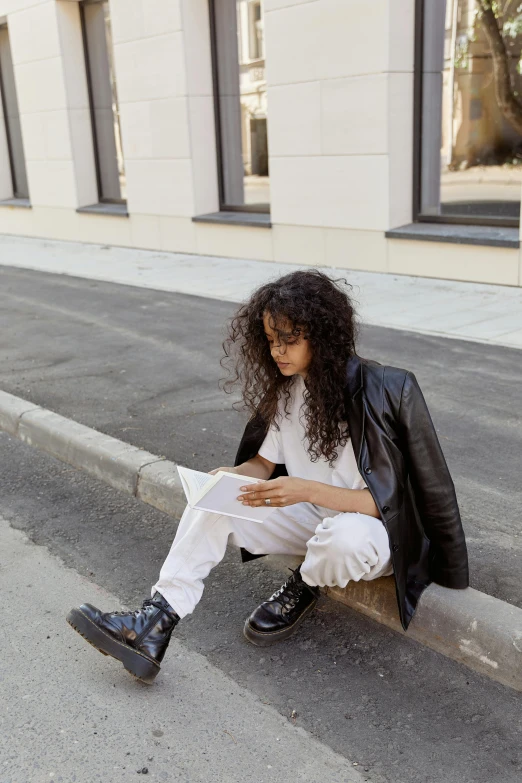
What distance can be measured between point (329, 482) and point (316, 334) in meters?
0.57

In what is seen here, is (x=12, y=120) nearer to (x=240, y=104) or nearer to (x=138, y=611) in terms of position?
(x=240, y=104)

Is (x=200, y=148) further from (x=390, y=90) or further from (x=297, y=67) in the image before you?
(x=390, y=90)

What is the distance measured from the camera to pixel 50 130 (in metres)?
16.0

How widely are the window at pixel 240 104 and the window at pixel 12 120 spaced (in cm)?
743

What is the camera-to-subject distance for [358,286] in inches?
295

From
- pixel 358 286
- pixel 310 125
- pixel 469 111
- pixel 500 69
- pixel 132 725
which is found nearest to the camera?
pixel 132 725

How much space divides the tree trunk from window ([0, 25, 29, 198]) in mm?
11887

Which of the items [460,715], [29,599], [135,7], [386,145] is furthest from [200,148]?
[460,715]

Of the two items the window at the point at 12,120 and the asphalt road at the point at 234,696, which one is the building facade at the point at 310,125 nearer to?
the window at the point at 12,120

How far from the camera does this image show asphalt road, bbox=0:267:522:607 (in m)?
4.10

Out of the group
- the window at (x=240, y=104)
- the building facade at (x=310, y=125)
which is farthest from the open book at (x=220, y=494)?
the window at (x=240, y=104)

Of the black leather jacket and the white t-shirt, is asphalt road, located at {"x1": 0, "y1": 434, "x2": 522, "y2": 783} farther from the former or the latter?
the white t-shirt

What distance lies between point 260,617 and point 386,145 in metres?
7.83

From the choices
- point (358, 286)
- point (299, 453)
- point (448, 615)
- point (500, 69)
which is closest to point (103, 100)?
point (500, 69)
